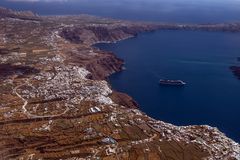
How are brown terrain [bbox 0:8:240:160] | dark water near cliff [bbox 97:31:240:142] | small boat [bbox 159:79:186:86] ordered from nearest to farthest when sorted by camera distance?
brown terrain [bbox 0:8:240:160]
dark water near cliff [bbox 97:31:240:142]
small boat [bbox 159:79:186:86]

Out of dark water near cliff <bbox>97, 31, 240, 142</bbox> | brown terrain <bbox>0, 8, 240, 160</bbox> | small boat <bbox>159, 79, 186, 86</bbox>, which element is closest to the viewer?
brown terrain <bbox>0, 8, 240, 160</bbox>

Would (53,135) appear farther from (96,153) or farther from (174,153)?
(174,153)

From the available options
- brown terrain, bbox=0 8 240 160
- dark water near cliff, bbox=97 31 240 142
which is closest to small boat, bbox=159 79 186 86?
dark water near cliff, bbox=97 31 240 142

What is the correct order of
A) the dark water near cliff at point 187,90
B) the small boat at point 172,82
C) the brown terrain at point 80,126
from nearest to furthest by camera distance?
the brown terrain at point 80,126 → the dark water near cliff at point 187,90 → the small boat at point 172,82

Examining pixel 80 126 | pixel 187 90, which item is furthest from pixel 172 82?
pixel 80 126

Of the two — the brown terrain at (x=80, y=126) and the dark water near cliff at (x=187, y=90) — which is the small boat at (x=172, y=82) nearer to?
the dark water near cliff at (x=187, y=90)

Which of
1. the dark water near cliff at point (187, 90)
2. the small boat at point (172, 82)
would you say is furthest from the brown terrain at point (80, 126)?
the small boat at point (172, 82)

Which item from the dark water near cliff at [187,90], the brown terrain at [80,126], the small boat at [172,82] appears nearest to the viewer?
the brown terrain at [80,126]

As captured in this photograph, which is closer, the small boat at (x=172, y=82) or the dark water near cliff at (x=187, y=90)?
the dark water near cliff at (x=187, y=90)

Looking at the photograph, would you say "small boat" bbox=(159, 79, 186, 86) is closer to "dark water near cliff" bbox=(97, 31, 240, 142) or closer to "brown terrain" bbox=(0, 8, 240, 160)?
"dark water near cliff" bbox=(97, 31, 240, 142)

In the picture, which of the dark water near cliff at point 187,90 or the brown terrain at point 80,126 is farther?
the dark water near cliff at point 187,90

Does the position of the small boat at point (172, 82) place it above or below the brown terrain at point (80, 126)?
below

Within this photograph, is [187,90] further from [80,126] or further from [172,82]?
[80,126]
